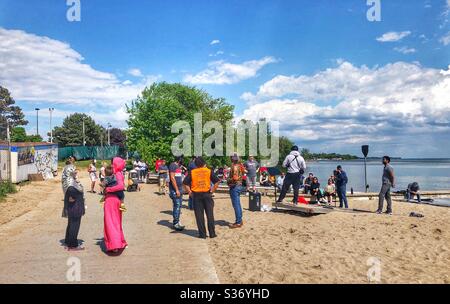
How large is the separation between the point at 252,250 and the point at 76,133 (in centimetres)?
8360

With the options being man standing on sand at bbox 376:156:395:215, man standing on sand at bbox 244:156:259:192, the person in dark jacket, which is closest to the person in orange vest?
the person in dark jacket

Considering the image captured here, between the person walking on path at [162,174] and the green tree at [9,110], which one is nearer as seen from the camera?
the person walking on path at [162,174]

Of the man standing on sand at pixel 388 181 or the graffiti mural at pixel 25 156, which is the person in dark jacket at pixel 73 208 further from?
the graffiti mural at pixel 25 156

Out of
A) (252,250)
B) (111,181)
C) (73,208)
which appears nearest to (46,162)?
(73,208)

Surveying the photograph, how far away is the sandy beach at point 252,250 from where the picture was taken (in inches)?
261

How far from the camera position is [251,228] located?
36.3ft

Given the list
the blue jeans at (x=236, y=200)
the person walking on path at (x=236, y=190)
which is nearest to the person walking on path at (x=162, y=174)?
the person walking on path at (x=236, y=190)

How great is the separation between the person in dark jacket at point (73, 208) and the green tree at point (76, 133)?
78.1 meters

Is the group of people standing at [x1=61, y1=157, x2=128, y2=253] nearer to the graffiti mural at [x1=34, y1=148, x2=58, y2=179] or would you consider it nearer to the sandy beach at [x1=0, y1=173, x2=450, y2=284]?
the sandy beach at [x1=0, y1=173, x2=450, y2=284]

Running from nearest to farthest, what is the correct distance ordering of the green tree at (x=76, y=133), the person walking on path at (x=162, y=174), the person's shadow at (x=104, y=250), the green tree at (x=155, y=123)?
the person's shadow at (x=104, y=250) → the person walking on path at (x=162, y=174) → the green tree at (x=155, y=123) → the green tree at (x=76, y=133)

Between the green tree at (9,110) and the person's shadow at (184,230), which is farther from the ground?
Answer: the green tree at (9,110)

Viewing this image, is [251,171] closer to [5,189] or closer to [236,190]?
[236,190]

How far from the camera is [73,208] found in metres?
8.49

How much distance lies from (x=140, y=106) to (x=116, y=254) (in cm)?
3605
